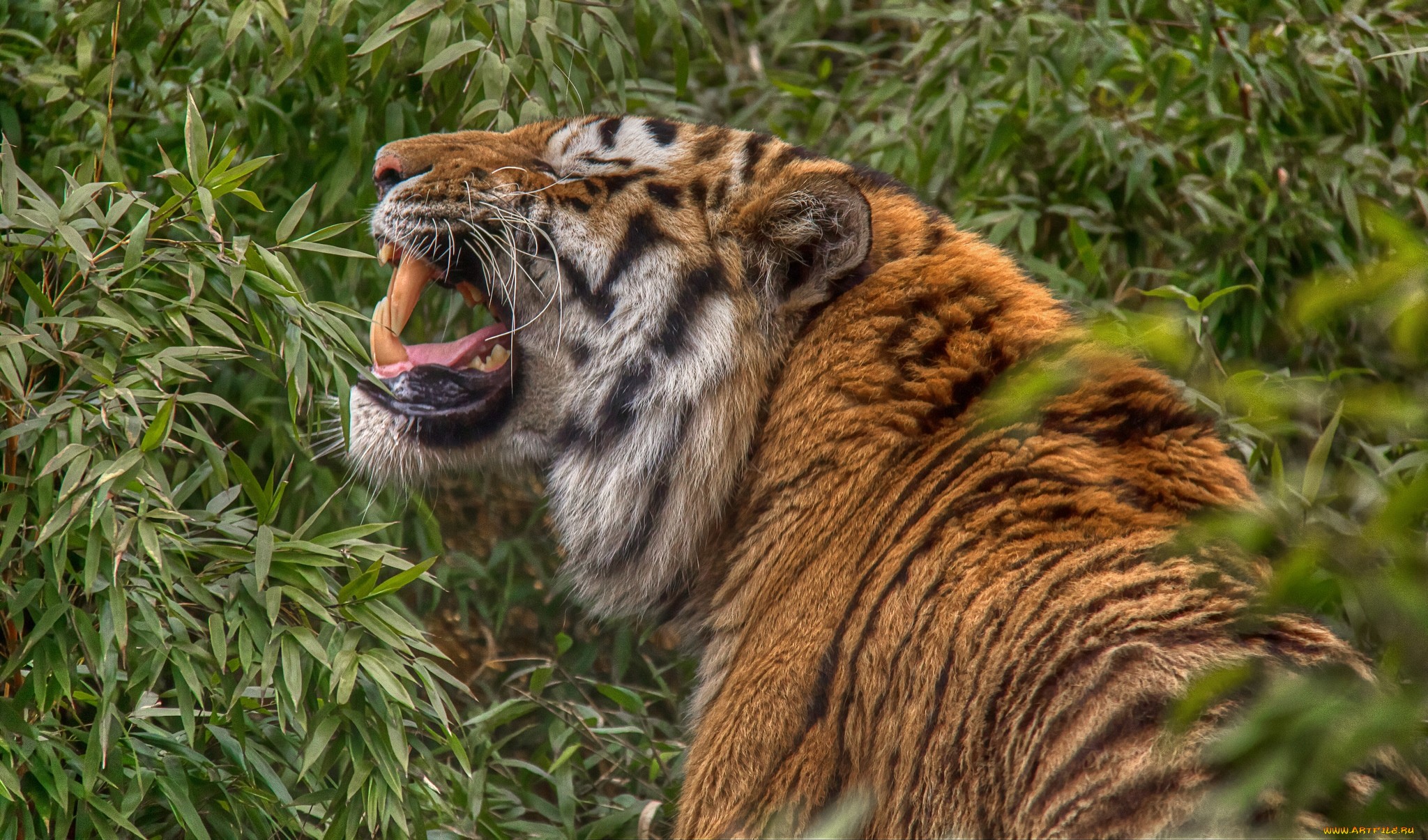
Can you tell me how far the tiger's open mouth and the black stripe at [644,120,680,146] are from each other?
38cm

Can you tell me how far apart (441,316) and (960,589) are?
2.00 m

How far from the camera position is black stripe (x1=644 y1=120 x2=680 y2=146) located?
2232mm

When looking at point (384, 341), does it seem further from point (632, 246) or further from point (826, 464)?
point (826, 464)

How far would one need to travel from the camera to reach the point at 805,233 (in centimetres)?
198

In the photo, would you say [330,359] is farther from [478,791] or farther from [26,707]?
[478,791]


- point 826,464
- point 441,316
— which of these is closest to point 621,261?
point 826,464

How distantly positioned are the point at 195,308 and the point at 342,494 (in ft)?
3.44

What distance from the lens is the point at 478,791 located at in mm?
2309

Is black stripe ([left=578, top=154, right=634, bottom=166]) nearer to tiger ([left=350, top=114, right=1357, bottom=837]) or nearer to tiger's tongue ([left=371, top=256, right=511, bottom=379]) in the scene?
tiger ([left=350, top=114, right=1357, bottom=837])

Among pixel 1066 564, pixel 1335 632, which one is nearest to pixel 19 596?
pixel 1066 564

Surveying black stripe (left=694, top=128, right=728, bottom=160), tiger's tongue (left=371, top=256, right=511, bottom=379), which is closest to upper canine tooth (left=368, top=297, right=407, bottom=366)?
tiger's tongue (left=371, top=256, right=511, bottom=379)

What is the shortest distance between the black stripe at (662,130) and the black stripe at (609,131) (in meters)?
0.05

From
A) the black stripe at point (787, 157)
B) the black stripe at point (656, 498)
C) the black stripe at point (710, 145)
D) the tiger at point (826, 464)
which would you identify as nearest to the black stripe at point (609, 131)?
the tiger at point (826, 464)

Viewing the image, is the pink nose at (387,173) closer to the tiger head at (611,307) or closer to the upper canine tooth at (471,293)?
the tiger head at (611,307)
